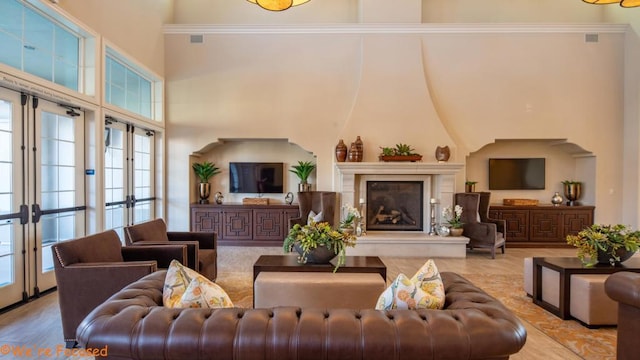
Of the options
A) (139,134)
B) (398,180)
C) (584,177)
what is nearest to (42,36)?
(139,134)

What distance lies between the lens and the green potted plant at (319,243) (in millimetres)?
3205

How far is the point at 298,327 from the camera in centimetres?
142

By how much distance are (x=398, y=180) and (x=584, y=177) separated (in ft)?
13.7

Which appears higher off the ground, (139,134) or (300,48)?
(300,48)

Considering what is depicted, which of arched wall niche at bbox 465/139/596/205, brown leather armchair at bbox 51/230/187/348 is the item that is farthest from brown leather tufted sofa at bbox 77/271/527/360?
arched wall niche at bbox 465/139/596/205

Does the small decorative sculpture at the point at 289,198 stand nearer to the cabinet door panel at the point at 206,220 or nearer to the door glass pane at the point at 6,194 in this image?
the cabinet door panel at the point at 206,220

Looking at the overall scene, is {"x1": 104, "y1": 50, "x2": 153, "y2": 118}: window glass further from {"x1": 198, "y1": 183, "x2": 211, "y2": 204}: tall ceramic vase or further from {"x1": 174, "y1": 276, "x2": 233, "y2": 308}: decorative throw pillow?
{"x1": 174, "y1": 276, "x2": 233, "y2": 308}: decorative throw pillow

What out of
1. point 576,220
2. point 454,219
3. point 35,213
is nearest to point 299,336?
point 35,213

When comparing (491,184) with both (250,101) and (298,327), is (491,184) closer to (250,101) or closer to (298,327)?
(250,101)

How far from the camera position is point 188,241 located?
4402 millimetres

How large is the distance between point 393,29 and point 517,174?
4.19 meters

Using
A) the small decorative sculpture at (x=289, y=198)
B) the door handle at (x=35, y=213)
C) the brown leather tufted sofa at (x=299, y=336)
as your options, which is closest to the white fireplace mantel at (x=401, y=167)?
the small decorative sculpture at (x=289, y=198)

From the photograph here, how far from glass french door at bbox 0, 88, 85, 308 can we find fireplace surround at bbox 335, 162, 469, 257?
423cm

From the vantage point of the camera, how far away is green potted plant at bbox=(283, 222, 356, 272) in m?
3.21
